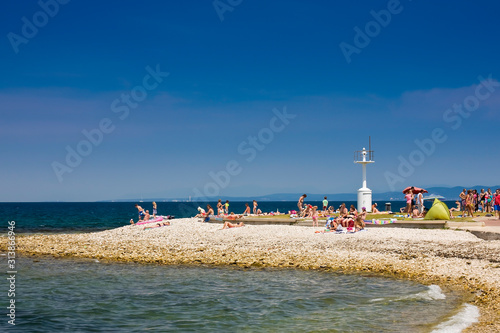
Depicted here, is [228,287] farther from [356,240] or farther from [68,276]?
[356,240]

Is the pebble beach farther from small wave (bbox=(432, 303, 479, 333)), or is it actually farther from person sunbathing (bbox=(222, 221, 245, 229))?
person sunbathing (bbox=(222, 221, 245, 229))

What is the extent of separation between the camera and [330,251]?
20.3 m

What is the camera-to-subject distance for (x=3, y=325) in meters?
10.8

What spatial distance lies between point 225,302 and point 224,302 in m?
0.03

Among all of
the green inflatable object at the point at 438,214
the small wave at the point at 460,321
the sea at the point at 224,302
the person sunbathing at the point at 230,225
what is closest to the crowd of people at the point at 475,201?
the green inflatable object at the point at 438,214

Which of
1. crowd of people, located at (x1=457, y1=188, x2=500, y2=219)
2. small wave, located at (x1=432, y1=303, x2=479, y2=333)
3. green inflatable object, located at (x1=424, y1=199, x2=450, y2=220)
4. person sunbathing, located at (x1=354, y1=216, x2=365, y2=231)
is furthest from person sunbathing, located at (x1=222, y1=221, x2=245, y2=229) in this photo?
small wave, located at (x1=432, y1=303, x2=479, y2=333)

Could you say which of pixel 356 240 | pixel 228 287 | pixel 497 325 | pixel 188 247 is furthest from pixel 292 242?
pixel 497 325

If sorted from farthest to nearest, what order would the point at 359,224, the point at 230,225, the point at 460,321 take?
the point at 230,225 < the point at 359,224 < the point at 460,321

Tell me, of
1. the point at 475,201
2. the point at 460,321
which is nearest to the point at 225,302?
the point at 460,321

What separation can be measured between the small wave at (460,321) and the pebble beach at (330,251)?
205 millimetres

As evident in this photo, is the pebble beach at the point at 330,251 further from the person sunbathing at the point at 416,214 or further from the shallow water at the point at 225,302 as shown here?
the person sunbathing at the point at 416,214

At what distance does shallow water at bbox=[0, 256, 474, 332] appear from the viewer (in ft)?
35.6

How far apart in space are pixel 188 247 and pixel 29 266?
7.39m

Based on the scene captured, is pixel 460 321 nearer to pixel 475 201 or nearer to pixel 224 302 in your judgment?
pixel 224 302
